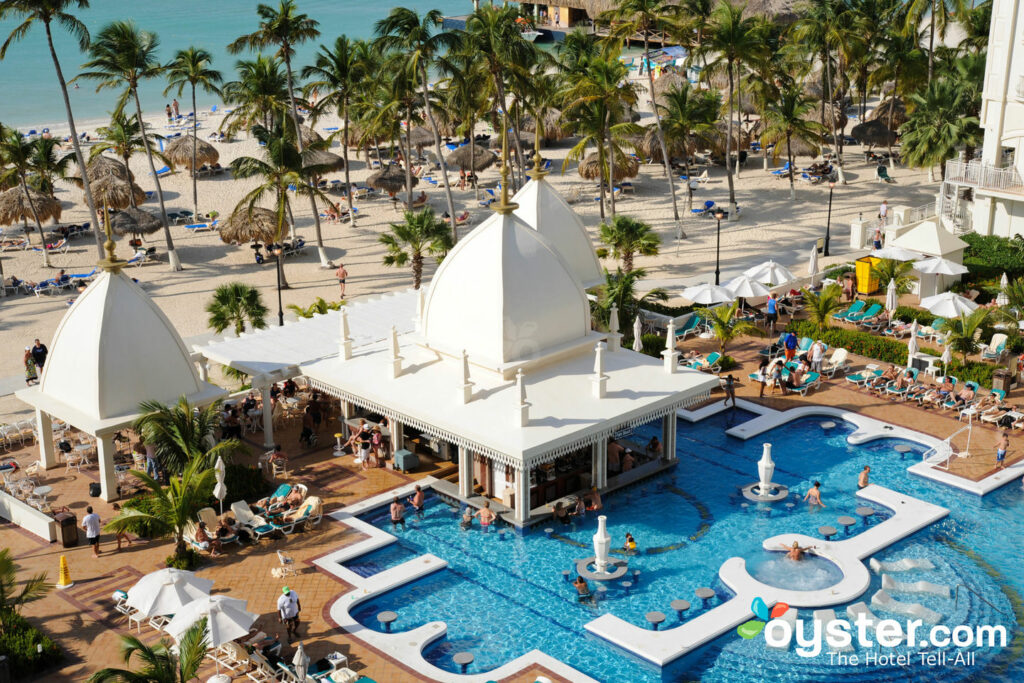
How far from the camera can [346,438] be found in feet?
106

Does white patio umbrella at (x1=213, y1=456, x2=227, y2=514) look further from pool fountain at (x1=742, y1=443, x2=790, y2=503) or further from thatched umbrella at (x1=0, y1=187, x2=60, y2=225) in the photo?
thatched umbrella at (x1=0, y1=187, x2=60, y2=225)

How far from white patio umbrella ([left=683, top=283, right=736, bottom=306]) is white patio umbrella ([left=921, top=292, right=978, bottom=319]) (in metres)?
6.02

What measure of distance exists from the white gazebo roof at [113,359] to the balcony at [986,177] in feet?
101

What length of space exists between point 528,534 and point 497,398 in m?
3.30

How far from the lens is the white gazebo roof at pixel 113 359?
1120 inches

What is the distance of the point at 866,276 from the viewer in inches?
1679

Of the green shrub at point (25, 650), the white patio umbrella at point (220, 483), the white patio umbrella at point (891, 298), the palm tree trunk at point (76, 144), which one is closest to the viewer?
the green shrub at point (25, 650)

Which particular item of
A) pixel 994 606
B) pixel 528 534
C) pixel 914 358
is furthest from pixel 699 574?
pixel 914 358

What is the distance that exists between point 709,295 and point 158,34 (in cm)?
11413

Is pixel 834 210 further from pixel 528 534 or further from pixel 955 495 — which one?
pixel 528 534

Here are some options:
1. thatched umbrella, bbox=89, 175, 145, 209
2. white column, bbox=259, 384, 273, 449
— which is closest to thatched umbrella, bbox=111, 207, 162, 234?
thatched umbrella, bbox=89, 175, 145, 209

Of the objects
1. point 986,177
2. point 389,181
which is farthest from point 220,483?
point 986,177

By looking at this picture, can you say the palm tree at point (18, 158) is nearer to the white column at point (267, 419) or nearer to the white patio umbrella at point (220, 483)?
the white column at point (267, 419)

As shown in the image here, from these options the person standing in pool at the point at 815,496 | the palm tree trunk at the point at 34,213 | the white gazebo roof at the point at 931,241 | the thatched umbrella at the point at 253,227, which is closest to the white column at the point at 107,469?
the person standing in pool at the point at 815,496
